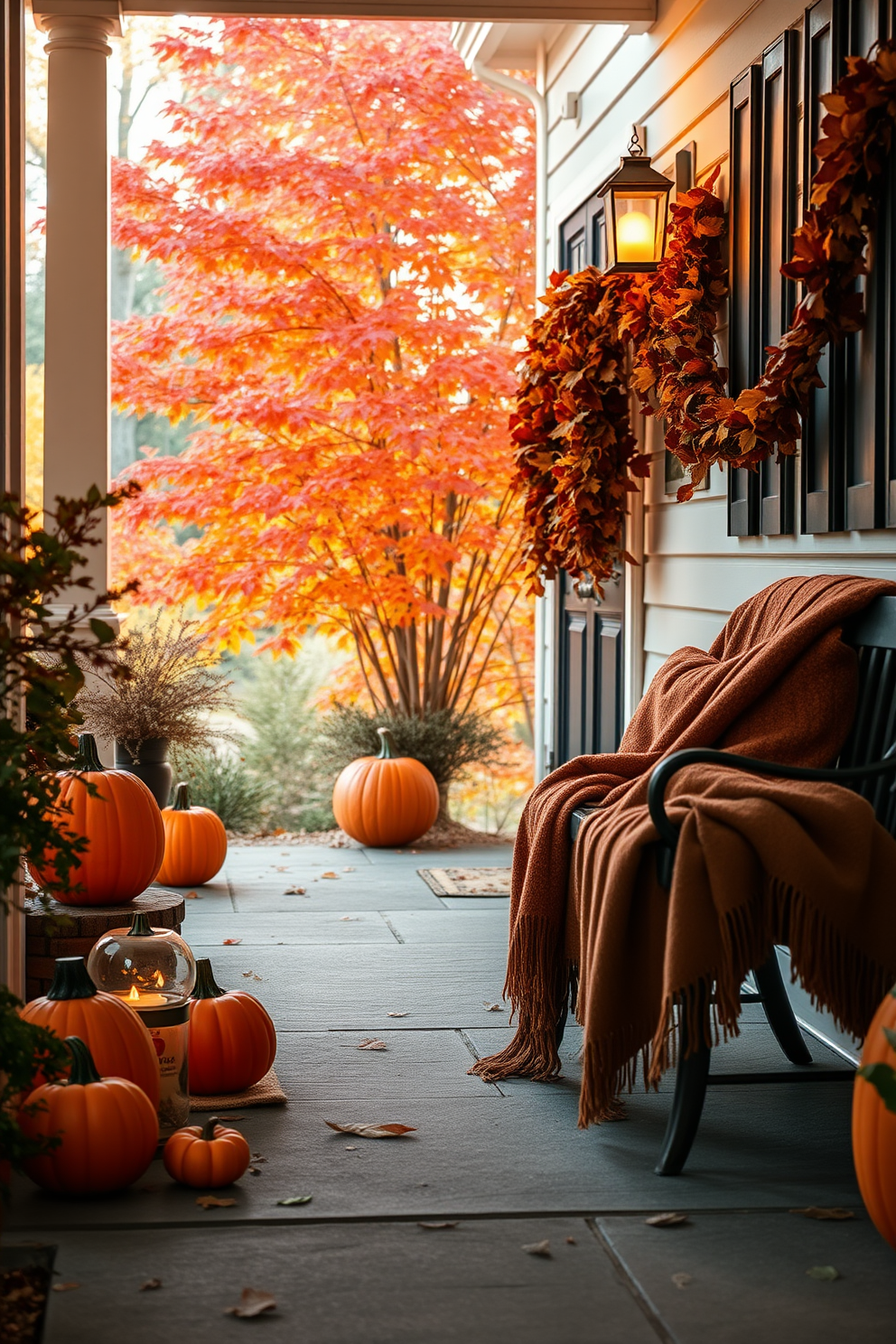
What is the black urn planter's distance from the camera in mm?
4762

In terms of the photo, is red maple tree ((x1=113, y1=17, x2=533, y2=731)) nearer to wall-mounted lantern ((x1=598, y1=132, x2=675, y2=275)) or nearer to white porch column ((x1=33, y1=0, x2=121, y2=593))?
white porch column ((x1=33, y1=0, x2=121, y2=593))

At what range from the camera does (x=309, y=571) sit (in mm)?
6336

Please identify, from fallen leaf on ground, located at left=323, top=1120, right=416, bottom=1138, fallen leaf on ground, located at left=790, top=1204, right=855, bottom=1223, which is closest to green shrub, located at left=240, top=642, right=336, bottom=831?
fallen leaf on ground, located at left=323, top=1120, right=416, bottom=1138

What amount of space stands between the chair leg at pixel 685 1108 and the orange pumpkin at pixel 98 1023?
89 cm

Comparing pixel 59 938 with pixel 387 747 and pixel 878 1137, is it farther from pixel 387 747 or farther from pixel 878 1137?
pixel 387 747

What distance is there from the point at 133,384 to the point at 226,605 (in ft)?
3.47

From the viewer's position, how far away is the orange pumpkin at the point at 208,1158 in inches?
89.4

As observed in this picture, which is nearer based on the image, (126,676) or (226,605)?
(126,676)

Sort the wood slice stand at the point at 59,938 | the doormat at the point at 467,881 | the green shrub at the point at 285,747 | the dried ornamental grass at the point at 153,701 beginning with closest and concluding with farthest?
the wood slice stand at the point at 59,938 < the dried ornamental grass at the point at 153,701 < the doormat at the point at 467,881 < the green shrub at the point at 285,747

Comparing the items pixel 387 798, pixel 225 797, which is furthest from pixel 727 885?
pixel 225 797

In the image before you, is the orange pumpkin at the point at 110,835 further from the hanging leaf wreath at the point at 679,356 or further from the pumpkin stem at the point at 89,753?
the hanging leaf wreath at the point at 679,356

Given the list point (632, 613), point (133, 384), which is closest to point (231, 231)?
A: point (133, 384)

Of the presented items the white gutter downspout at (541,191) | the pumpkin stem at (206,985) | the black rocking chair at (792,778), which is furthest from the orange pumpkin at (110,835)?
the white gutter downspout at (541,191)

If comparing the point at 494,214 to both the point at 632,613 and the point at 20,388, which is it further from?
the point at 20,388
